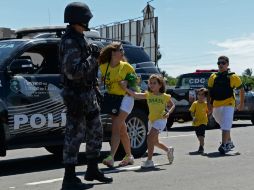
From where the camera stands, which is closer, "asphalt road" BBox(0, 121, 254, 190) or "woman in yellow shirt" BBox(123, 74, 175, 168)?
"asphalt road" BBox(0, 121, 254, 190)

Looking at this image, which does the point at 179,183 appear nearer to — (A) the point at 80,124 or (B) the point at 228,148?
(A) the point at 80,124

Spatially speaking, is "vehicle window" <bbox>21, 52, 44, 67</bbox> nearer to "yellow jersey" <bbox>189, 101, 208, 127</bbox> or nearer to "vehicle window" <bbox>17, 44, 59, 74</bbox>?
"vehicle window" <bbox>17, 44, 59, 74</bbox>

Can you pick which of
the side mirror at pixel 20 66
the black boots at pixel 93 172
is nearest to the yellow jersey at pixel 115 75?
the side mirror at pixel 20 66

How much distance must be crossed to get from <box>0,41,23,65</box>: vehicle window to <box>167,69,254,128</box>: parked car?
9.45 meters

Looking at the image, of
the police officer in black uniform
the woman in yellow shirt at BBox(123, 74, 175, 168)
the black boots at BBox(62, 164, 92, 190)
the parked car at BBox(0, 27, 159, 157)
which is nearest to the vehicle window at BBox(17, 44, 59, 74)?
the parked car at BBox(0, 27, 159, 157)

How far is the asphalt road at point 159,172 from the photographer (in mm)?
6727

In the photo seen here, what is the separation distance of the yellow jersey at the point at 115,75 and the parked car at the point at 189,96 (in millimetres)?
8870

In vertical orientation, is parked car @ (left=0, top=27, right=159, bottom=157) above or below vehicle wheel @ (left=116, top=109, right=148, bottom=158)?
above

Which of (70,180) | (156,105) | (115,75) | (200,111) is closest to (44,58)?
(115,75)

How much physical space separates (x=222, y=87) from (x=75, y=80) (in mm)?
4584

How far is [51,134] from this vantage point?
8.06m

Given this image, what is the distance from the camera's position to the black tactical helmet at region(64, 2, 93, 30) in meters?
6.34

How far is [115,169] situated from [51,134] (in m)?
1.02

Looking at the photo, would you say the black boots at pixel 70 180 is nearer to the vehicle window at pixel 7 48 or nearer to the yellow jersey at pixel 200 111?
the vehicle window at pixel 7 48
